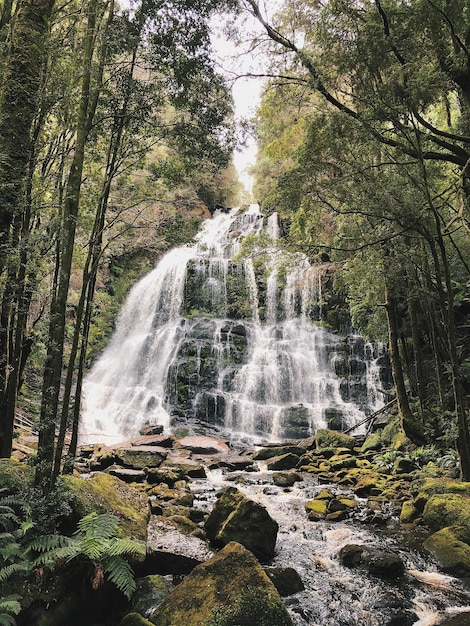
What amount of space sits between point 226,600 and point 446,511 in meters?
4.04

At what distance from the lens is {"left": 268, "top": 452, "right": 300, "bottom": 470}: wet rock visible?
11.0m

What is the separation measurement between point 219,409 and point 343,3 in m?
14.8

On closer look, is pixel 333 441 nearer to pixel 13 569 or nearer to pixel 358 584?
pixel 358 584

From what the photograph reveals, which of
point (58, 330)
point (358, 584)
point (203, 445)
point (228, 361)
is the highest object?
point (58, 330)

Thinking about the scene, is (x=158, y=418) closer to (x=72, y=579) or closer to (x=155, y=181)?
(x=155, y=181)

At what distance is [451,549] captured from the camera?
4.99m

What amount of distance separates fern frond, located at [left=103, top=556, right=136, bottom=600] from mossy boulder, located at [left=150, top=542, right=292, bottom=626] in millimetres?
301

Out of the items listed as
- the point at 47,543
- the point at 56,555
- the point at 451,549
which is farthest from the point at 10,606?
the point at 451,549

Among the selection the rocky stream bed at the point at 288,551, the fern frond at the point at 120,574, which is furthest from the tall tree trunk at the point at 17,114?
the fern frond at the point at 120,574

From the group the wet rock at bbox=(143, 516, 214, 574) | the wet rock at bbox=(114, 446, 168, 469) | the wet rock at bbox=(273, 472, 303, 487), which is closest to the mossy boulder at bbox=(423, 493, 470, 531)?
the wet rock at bbox=(143, 516, 214, 574)

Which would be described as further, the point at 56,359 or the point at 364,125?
the point at 364,125

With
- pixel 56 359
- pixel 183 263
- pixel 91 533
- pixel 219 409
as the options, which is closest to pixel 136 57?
pixel 56 359

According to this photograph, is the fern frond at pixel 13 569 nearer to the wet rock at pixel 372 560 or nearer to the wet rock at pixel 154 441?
the wet rock at pixel 372 560

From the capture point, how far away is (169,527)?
18.6ft
